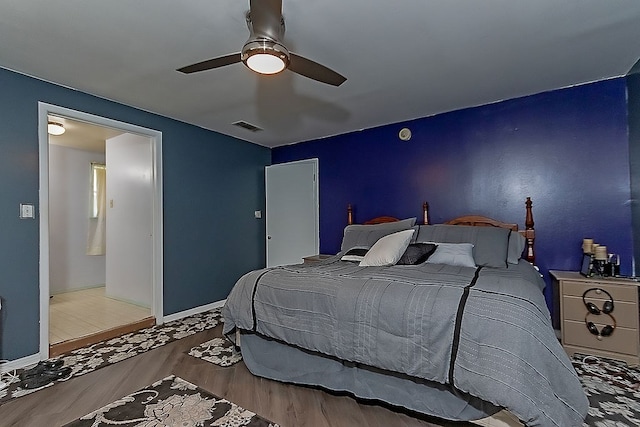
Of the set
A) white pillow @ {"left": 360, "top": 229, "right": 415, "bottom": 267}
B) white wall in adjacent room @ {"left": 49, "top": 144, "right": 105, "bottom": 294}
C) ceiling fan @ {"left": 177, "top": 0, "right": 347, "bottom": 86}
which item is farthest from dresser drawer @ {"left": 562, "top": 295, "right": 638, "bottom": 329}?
white wall in adjacent room @ {"left": 49, "top": 144, "right": 105, "bottom": 294}

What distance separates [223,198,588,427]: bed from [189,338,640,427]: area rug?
0.31m

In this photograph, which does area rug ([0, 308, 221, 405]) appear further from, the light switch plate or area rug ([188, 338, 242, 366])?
the light switch plate

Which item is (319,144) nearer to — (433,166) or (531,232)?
(433,166)

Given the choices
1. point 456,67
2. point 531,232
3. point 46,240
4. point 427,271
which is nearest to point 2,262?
point 46,240

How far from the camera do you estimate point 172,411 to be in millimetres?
1909

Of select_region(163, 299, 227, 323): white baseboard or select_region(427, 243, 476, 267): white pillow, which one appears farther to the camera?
select_region(163, 299, 227, 323): white baseboard

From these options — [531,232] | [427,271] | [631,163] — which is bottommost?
[427,271]

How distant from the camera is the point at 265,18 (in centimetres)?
159

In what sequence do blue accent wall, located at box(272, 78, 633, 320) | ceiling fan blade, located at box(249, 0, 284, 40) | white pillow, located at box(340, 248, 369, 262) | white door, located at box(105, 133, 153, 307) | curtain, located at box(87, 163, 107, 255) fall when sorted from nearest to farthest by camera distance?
ceiling fan blade, located at box(249, 0, 284, 40), blue accent wall, located at box(272, 78, 633, 320), white pillow, located at box(340, 248, 369, 262), white door, located at box(105, 133, 153, 307), curtain, located at box(87, 163, 107, 255)

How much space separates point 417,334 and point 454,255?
4.51 feet

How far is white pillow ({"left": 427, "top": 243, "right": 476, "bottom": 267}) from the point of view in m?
2.80

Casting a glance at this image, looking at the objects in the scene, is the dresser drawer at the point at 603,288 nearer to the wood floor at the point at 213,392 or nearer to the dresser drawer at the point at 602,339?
the dresser drawer at the point at 602,339

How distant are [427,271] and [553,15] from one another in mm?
1861

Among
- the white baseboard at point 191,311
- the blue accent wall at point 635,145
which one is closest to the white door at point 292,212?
the white baseboard at point 191,311
